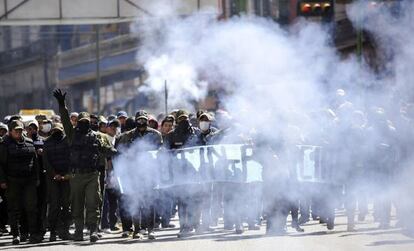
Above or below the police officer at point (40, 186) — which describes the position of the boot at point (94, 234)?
below

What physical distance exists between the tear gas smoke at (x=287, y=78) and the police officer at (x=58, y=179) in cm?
86

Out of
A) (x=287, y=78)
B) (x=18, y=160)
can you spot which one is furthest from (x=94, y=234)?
(x=287, y=78)

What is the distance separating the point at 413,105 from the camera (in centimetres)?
1511

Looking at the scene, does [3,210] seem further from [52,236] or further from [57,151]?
[57,151]

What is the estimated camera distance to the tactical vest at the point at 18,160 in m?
15.4

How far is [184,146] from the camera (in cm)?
1555

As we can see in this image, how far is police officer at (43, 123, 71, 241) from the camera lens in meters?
15.4

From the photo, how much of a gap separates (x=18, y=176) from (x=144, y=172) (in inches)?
73.7

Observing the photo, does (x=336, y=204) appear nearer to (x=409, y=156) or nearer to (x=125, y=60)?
(x=409, y=156)

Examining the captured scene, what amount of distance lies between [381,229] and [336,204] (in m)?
0.90

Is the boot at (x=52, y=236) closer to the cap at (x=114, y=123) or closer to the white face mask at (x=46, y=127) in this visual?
the white face mask at (x=46, y=127)

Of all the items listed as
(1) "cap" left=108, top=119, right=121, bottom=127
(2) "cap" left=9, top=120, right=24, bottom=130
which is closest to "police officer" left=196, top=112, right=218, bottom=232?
(1) "cap" left=108, top=119, right=121, bottom=127

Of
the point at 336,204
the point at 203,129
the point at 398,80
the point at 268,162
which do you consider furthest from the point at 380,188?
the point at 398,80

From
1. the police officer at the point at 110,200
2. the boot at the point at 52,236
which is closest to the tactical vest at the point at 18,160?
the boot at the point at 52,236
